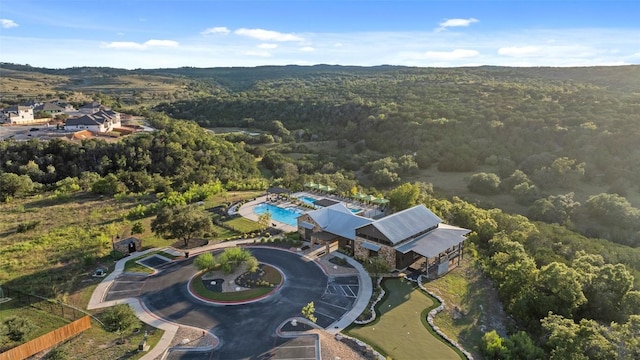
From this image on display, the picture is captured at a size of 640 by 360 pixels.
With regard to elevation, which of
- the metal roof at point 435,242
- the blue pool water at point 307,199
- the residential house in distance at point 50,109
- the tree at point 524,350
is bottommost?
the tree at point 524,350

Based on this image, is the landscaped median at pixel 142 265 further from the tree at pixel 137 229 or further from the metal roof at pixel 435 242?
the metal roof at pixel 435 242

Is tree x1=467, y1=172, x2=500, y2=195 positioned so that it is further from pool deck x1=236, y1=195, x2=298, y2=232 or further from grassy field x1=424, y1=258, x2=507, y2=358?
pool deck x1=236, y1=195, x2=298, y2=232

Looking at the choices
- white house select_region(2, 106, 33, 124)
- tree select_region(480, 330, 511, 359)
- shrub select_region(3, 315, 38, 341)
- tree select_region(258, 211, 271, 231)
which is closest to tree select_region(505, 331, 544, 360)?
tree select_region(480, 330, 511, 359)

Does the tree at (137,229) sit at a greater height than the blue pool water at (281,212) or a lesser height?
greater

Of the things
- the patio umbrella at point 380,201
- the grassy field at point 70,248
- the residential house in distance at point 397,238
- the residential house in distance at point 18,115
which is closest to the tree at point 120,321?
the grassy field at point 70,248

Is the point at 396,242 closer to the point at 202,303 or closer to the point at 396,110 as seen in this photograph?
the point at 202,303

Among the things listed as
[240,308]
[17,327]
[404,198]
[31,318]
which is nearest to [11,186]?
[31,318]
